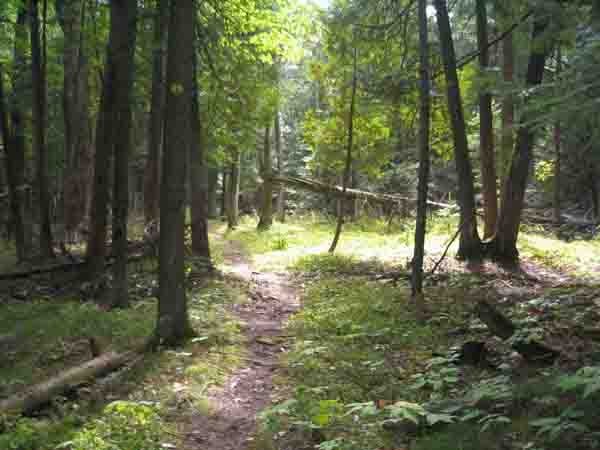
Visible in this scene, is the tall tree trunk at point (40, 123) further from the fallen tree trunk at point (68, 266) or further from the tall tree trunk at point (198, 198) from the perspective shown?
the tall tree trunk at point (198, 198)

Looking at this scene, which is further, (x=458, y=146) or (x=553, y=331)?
(x=458, y=146)

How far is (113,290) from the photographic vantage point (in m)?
8.63

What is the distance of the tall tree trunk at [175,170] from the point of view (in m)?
6.32

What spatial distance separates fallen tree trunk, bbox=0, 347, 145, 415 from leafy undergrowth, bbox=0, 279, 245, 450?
0.11m

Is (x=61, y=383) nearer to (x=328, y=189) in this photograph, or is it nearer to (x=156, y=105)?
(x=156, y=105)

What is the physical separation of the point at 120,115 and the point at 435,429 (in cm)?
674

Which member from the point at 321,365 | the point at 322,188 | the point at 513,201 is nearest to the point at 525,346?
the point at 321,365

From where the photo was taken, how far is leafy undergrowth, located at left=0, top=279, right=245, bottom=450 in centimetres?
428

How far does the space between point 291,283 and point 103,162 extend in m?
5.51

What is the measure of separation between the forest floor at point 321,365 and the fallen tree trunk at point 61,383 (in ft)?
0.41

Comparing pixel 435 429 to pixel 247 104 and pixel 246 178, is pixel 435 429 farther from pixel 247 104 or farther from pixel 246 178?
pixel 246 178

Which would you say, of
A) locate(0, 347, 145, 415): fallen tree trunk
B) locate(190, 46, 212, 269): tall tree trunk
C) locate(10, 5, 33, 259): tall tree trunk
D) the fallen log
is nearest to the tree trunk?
locate(0, 347, 145, 415): fallen tree trunk

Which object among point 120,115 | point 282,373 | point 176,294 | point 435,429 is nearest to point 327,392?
point 282,373

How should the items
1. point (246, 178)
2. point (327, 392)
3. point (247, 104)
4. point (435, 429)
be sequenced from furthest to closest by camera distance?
point (246, 178) → point (247, 104) → point (327, 392) → point (435, 429)
